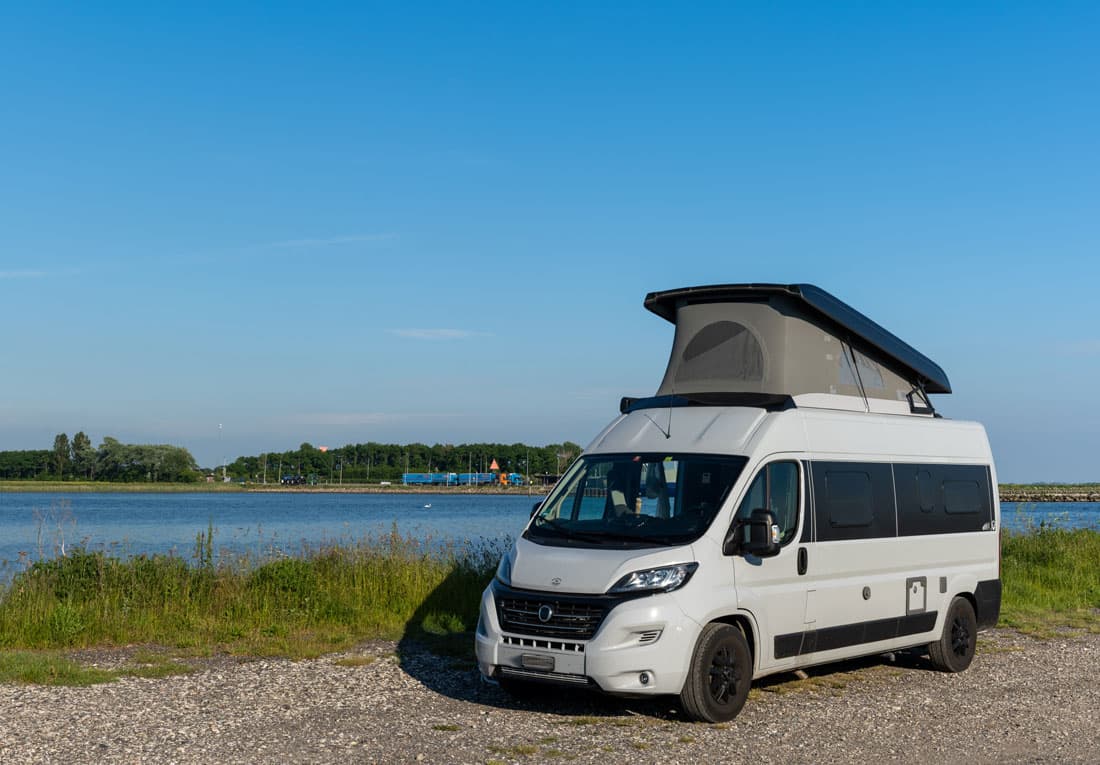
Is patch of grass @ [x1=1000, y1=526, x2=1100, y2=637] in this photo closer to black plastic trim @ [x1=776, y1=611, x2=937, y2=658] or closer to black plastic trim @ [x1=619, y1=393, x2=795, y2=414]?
black plastic trim @ [x1=776, y1=611, x2=937, y2=658]

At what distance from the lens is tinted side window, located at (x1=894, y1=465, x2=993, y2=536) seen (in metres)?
11.7

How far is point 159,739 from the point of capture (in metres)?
8.49

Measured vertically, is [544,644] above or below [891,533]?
below

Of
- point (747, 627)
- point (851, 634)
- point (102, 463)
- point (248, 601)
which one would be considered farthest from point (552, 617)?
point (102, 463)

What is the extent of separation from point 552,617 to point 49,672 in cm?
527

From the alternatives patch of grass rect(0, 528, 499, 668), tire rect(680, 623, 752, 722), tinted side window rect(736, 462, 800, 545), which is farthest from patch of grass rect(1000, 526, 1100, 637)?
patch of grass rect(0, 528, 499, 668)

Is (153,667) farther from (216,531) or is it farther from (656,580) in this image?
(216,531)

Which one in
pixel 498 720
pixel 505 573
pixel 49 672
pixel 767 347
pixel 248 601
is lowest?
pixel 498 720

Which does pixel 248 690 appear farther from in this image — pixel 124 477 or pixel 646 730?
pixel 124 477

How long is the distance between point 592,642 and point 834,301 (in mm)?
4593

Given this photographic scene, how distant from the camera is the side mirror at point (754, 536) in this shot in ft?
30.3

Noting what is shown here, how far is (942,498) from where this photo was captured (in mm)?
12305

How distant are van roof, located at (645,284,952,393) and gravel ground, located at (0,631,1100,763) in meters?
3.42

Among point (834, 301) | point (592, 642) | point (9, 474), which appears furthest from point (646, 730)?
point (9, 474)
